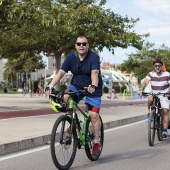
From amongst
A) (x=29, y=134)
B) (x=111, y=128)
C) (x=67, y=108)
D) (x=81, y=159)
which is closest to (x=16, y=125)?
(x=29, y=134)

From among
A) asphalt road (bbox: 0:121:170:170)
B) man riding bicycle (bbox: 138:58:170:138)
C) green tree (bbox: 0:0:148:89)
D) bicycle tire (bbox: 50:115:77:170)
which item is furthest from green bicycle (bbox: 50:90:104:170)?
green tree (bbox: 0:0:148:89)

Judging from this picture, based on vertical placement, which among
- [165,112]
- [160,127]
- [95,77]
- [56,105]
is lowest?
[160,127]

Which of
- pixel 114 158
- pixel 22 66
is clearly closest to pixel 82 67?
A: pixel 114 158

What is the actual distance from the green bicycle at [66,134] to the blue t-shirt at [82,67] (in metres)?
0.22

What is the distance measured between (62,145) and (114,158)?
159 cm

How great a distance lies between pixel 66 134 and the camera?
6.62 meters

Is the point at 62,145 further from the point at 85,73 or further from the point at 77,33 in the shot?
the point at 77,33

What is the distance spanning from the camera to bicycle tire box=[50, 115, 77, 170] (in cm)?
628

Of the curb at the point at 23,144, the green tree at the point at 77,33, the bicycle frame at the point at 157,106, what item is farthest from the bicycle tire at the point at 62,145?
the green tree at the point at 77,33

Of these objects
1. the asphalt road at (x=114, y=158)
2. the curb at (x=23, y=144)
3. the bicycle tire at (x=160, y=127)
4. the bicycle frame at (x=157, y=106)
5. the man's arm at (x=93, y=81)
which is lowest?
the asphalt road at (x=114, y=158)

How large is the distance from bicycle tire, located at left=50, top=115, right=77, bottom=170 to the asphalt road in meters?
0.27

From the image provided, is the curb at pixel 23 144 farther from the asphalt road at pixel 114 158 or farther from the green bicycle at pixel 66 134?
the green bicycle at pixel 66 134

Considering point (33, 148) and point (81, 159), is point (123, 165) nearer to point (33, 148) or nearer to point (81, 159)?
point (81, 159)

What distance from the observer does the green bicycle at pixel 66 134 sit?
634 centimetres
